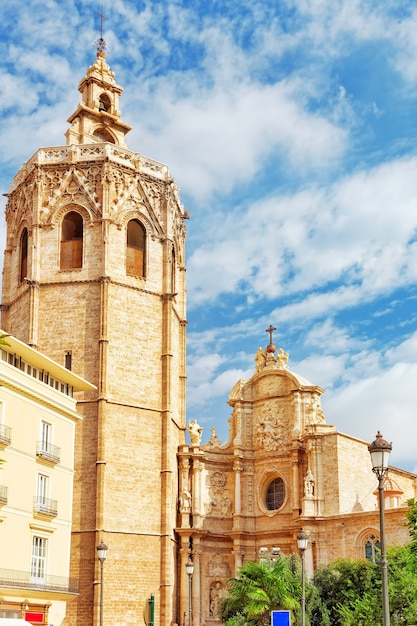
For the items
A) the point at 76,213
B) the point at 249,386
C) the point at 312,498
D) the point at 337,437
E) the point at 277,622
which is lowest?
the point at 277,622

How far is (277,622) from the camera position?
1917cm

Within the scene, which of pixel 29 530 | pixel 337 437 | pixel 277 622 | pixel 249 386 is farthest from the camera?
pixel 249 386

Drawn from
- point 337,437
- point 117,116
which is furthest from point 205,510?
point 117,116

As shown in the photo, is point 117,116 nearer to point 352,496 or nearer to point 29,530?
point 352,496

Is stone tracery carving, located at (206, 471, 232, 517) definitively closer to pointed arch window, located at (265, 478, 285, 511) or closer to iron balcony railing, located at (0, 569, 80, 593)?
pointed arch window, located at (265, 478, 285, 511)

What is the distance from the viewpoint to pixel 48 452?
28688 millimetres

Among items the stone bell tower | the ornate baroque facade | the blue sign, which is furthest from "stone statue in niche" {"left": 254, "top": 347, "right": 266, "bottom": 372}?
the blue sign

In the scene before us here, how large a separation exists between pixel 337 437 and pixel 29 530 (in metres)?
15.0

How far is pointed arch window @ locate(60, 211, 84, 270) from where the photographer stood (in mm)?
38688

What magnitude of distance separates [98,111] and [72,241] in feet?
31.1

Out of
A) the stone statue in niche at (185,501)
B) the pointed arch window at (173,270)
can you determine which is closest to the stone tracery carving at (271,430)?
the stone statue in niche at (185,501)

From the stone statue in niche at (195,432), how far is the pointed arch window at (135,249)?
6905 mm

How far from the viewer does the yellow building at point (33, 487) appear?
26031mm

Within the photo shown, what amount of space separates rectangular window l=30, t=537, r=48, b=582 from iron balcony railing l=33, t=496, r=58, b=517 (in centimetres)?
80
